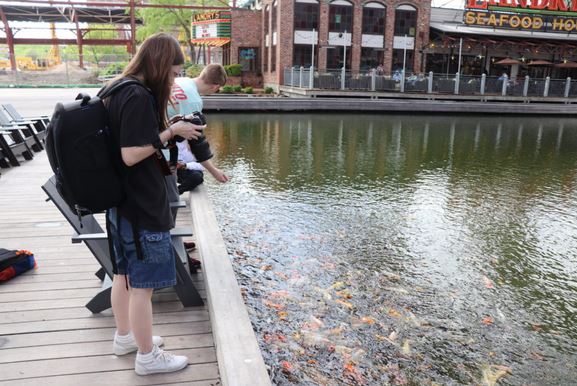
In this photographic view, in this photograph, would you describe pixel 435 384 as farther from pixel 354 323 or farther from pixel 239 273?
pixel 239 273

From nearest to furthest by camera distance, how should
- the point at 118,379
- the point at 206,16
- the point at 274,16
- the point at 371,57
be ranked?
the point at 118,379, the point at 274,16, the point at 371,57, the point at 206,16

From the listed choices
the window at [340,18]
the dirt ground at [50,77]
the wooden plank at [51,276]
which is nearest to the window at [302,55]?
the window at [340,18]

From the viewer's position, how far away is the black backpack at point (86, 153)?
2.09 metres

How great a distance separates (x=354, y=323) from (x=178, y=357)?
2.29m

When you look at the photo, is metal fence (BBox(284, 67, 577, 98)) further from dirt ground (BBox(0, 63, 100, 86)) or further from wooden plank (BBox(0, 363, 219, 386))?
wooden plank (BBox(0, 363, 219, 386))

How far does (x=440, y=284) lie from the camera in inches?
218

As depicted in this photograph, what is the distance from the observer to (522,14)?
31.9 metres

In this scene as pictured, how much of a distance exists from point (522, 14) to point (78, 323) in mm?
34953

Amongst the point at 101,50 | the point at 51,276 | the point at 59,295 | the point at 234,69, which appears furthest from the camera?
the point at 101,50

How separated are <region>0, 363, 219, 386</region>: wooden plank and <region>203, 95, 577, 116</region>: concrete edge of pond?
805 inches

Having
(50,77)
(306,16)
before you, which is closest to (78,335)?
(306,16)

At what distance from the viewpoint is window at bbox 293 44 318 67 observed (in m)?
29.9

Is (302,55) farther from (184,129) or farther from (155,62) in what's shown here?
(155,62)

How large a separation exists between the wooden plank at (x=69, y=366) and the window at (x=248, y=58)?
3302 cm
